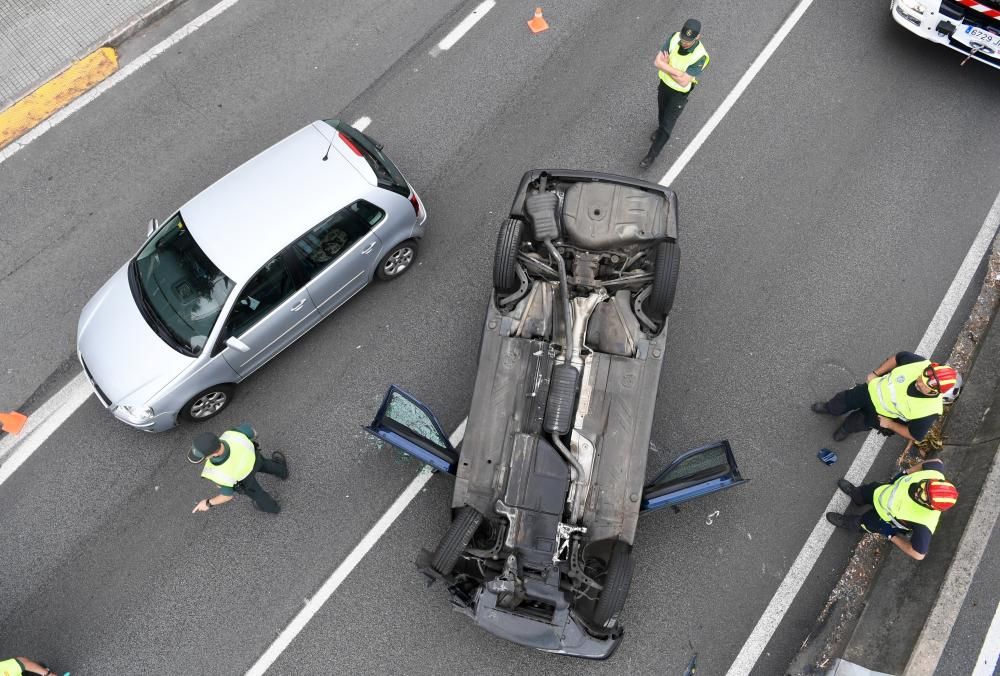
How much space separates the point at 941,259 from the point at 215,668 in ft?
29.6

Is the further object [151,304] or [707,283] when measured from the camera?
[707,283]

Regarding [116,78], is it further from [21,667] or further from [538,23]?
[21,667]

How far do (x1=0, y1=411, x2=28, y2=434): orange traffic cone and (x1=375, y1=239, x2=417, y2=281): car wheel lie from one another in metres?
4.03

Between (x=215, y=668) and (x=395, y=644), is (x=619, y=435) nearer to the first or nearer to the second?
(x=395, y=644)

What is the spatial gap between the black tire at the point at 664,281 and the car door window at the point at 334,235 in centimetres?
286

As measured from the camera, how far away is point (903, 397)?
5.56 meters

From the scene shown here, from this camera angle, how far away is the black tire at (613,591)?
497cm

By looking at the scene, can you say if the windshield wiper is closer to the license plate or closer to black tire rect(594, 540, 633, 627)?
black tire rect(594, 540, 633, 627)

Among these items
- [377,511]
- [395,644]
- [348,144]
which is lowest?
[395,644]

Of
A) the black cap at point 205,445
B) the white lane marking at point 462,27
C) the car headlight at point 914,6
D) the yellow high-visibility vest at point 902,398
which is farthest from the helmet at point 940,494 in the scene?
the white lane marking at point 462,27

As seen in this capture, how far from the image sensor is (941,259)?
24.6 feet

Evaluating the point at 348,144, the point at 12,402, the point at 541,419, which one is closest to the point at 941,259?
the point at 541,419

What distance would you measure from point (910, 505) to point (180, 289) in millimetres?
6856

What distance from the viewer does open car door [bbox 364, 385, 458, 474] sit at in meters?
5.41
